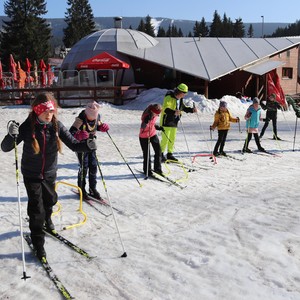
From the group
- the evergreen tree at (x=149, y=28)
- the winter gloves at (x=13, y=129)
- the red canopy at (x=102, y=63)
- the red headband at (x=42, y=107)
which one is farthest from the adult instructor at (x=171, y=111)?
the evergreen tree at (x=149, y=28)

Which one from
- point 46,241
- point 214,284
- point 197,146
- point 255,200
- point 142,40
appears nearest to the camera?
point 214,284

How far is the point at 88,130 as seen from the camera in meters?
6.25

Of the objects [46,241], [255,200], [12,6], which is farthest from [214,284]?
[12,6]

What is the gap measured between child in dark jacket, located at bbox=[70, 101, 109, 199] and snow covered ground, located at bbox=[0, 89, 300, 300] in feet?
1.30

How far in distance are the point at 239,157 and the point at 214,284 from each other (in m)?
6.95

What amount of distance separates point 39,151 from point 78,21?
70576mm

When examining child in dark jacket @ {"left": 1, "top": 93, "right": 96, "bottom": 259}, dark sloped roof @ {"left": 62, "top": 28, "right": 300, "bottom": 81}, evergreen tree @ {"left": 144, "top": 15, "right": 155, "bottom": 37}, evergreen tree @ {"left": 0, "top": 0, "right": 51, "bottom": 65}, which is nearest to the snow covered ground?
child in dark jacket @ {"left": 1, "top": 93, "right": 96, "bottom": 259}

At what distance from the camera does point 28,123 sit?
4.10 m

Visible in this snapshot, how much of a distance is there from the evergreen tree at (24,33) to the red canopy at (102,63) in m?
30.8

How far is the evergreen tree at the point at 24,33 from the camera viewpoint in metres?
52.2

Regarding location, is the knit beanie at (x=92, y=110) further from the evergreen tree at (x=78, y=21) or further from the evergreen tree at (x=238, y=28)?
the evergreen tree at (x=238, y=28)

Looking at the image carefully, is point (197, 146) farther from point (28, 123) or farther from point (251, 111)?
point (28, 123)

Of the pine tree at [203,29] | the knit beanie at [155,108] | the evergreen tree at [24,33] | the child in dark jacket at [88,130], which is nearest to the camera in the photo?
the child in dark jacket at [88,130]

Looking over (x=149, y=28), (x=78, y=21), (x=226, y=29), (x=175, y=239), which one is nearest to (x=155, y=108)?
(x=175, y=239)
